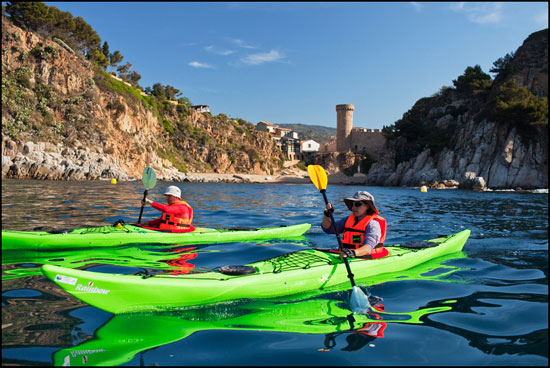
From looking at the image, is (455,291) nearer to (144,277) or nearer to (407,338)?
(407,338)

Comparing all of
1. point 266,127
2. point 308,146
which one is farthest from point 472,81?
point 266,127

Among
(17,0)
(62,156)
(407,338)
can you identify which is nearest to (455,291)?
(407,338)

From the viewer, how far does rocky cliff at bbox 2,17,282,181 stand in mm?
33466

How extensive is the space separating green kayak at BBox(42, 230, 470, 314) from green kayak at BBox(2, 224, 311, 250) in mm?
3253

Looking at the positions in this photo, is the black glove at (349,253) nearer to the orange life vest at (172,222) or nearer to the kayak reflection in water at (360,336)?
the kayak reflection in water at (360,336)

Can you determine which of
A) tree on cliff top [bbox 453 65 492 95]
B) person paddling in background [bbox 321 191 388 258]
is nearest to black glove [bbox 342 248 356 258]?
person paddling in background [bbox 321 191 388 258]

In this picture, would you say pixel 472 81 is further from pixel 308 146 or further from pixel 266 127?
pixel 266 127

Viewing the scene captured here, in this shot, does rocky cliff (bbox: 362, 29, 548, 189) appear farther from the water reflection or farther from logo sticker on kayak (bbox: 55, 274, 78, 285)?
logo sticker on kayak (bbox: 55, 274, 78, 285)

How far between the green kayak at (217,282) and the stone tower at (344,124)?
75.4 m

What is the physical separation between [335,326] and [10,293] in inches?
147

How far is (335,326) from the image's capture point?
153 inches

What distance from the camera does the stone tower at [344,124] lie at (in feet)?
260

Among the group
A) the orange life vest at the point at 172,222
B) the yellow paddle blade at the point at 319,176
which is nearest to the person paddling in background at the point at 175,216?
the orange life vest at the point at 172,222

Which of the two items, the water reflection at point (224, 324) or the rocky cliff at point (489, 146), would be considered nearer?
the water reflection at point (224, 324)
